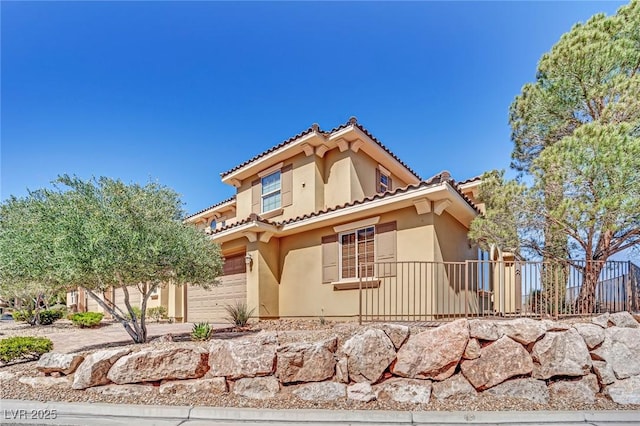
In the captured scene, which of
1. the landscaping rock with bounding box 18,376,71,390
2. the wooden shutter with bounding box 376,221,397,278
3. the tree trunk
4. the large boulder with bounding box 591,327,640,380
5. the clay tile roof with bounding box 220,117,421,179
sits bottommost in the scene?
the landscaping rock with bounding box 18,376,71,390

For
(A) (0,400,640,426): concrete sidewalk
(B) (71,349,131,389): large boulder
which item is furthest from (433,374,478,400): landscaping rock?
(B) (71,349,131,389): large boulder

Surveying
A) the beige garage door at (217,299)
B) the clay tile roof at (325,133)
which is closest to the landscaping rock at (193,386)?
the beige garage door at (217,299)

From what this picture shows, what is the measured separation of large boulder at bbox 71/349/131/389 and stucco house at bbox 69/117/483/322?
5.58 meters

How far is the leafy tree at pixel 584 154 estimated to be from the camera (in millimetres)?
7051

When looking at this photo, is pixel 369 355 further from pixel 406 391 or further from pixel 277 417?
pixel 277 417

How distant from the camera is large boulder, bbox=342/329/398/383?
6.18 meters

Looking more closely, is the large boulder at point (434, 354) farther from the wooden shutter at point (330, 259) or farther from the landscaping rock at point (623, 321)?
the wooden shutter at point (330, 259)

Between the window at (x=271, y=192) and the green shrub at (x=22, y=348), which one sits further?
the window at (x=271, y=192)

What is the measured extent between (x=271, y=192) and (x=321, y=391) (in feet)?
31.0

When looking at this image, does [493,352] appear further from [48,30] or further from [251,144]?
[251,144]

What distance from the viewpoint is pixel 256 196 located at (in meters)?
15.0

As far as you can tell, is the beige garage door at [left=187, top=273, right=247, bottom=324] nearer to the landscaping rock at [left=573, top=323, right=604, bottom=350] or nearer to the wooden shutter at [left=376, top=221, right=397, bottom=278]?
the wooden shutter at [left=376, top=221, right=397, bottom=278]

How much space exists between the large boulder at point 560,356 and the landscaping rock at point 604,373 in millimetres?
147

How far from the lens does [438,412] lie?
5.56 metres
